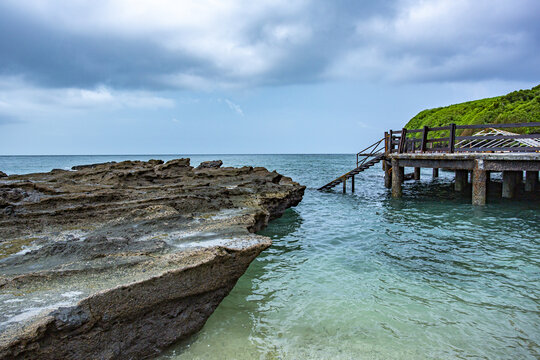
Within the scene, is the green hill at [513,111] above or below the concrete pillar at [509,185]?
above

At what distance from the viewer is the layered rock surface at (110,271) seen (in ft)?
12.1

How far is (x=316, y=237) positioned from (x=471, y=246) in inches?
187

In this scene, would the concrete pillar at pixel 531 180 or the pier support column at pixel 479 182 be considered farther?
the concrete pillar at pixel 531 180

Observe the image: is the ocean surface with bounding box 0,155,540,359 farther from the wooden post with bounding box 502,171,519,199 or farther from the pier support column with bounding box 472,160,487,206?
the wooden post with bounding box 502,171,519,199

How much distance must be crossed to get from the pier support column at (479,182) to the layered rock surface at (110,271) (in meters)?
12.4

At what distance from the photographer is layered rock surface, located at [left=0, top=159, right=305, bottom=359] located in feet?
12.1

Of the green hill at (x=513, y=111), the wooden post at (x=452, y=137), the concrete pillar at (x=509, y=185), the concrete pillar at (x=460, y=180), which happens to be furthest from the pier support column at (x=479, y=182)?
the green hill at (x=513, y=111)

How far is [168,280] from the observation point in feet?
14.8

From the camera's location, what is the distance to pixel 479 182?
15.9m

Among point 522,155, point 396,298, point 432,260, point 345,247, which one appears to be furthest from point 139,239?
point 522,155

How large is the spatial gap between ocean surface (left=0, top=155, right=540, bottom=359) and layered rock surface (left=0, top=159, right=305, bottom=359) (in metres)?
0.71

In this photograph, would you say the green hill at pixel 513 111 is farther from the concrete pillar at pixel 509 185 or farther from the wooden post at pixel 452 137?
the wooden post at pixel 452 137

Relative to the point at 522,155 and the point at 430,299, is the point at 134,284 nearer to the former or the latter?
the point at 430,299

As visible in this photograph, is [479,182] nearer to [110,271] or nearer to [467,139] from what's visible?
[467,139]
